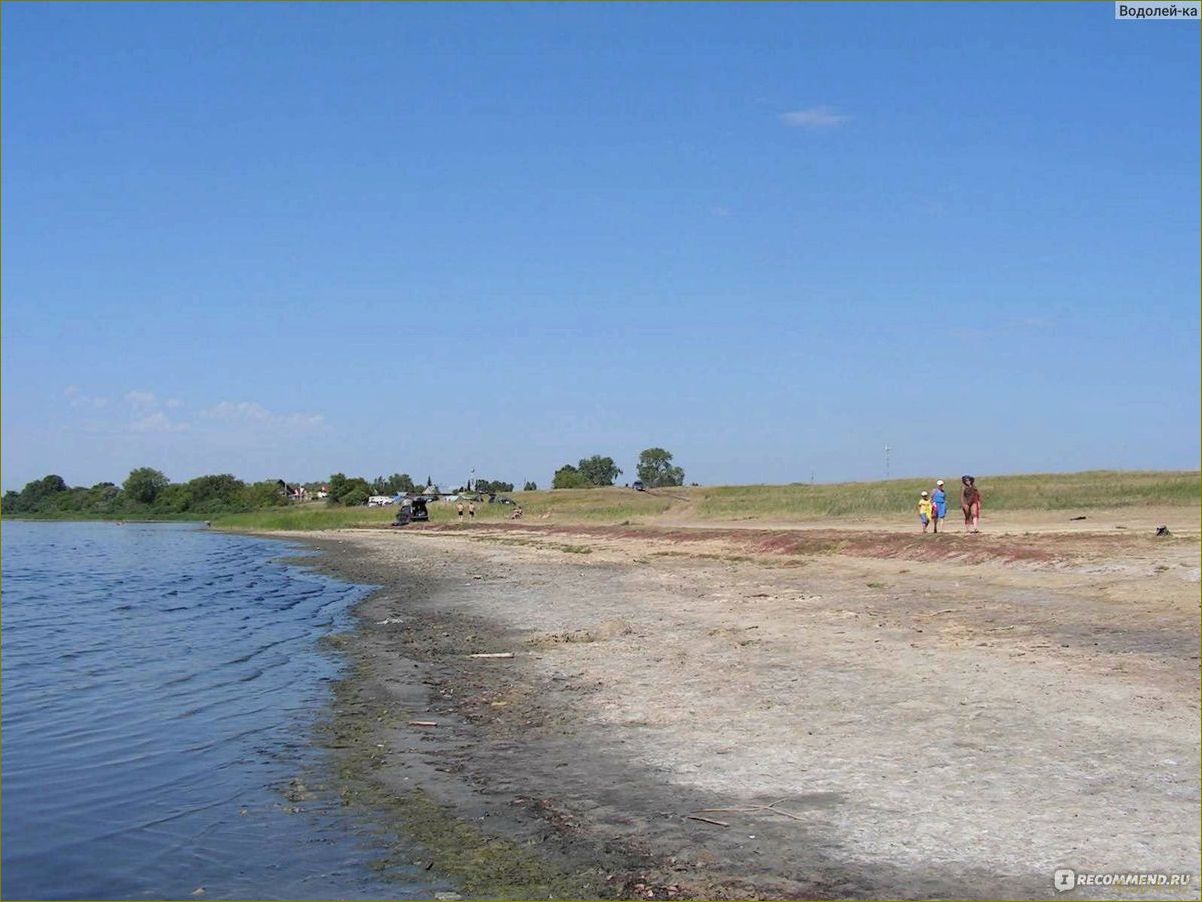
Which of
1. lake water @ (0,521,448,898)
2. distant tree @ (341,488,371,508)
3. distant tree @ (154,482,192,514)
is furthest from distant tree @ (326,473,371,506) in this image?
lake water @ (0,521,448,898)

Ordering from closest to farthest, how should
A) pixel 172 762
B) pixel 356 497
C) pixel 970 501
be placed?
pixel 172 762
pixel 970 501
pixel 356 497

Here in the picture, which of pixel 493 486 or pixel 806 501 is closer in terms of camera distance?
pixel 806 501

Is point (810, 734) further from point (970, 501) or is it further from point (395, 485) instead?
point (395, 485)

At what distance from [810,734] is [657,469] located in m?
158

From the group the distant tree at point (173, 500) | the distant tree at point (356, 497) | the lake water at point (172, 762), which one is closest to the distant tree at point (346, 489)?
the distant tree at point (356, 497)

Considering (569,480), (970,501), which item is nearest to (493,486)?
(569,480)

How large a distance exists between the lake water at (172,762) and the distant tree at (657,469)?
134317 millimetres

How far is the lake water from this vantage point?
7891 millimetres

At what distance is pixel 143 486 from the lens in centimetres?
18100

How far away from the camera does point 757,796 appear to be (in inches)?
346

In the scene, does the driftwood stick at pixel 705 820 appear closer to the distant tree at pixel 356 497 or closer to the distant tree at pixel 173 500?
the distant tree at pixel 356 497

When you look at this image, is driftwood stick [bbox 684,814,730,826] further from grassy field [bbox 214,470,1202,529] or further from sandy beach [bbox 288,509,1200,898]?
grassy field [bbox 214,470,1202,529]

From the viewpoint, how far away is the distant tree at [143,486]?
7062 inches

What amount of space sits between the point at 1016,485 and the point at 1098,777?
64476 millimetres
